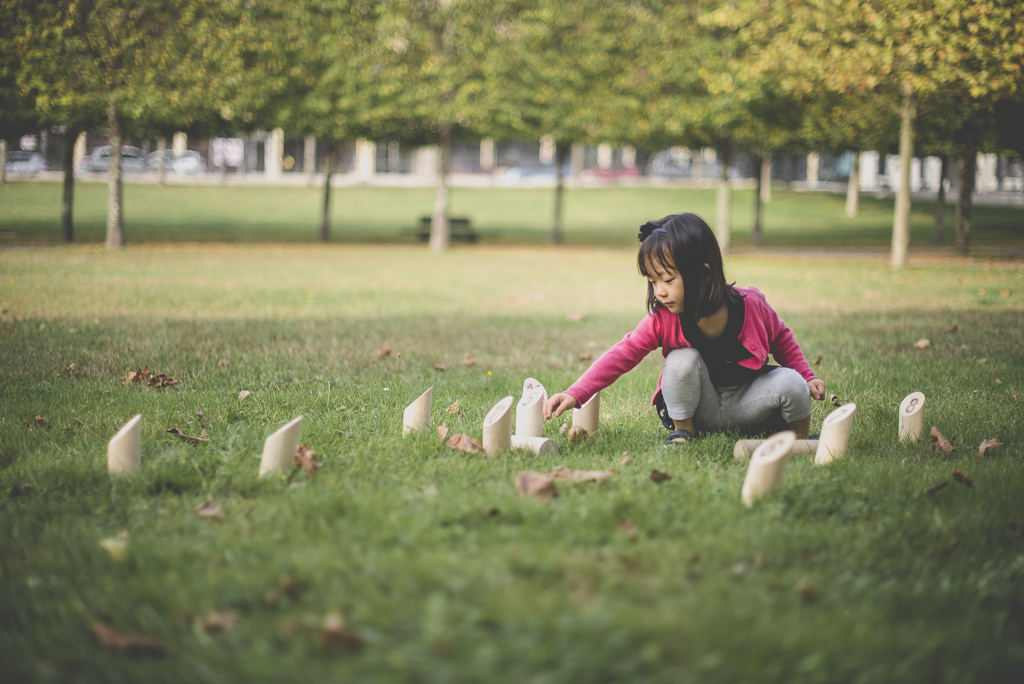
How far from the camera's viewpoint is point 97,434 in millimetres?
3854

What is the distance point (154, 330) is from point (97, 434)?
3411 millimetres

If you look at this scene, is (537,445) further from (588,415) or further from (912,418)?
(912,418)

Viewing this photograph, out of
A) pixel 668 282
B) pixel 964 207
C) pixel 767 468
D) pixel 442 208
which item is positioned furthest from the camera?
pixel 442 208

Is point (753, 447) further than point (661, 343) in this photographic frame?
No

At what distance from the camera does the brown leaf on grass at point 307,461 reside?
10.6 feet

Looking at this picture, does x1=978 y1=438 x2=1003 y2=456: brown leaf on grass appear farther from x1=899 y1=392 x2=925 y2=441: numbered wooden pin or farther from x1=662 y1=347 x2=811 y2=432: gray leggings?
x1=662 y1=347 x2=811 y2=432: gray leggings

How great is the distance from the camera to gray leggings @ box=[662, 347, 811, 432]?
12.0 feet

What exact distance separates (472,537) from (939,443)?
2.49 meters

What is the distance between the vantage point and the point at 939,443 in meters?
3.73

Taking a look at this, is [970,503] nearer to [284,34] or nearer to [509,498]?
[509,498]

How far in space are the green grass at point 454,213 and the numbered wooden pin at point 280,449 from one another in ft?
61.9

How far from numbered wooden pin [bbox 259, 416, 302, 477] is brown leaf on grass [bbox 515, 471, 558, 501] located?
0.92m

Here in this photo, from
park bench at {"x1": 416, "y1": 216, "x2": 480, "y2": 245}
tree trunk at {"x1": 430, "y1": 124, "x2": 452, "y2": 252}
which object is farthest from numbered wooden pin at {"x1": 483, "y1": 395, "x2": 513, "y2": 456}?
park bench at {"x1": 416, "y1": 216, "x2": 480, "y2": 245}

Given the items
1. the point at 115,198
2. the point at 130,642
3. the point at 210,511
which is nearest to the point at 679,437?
the point at 210,511
